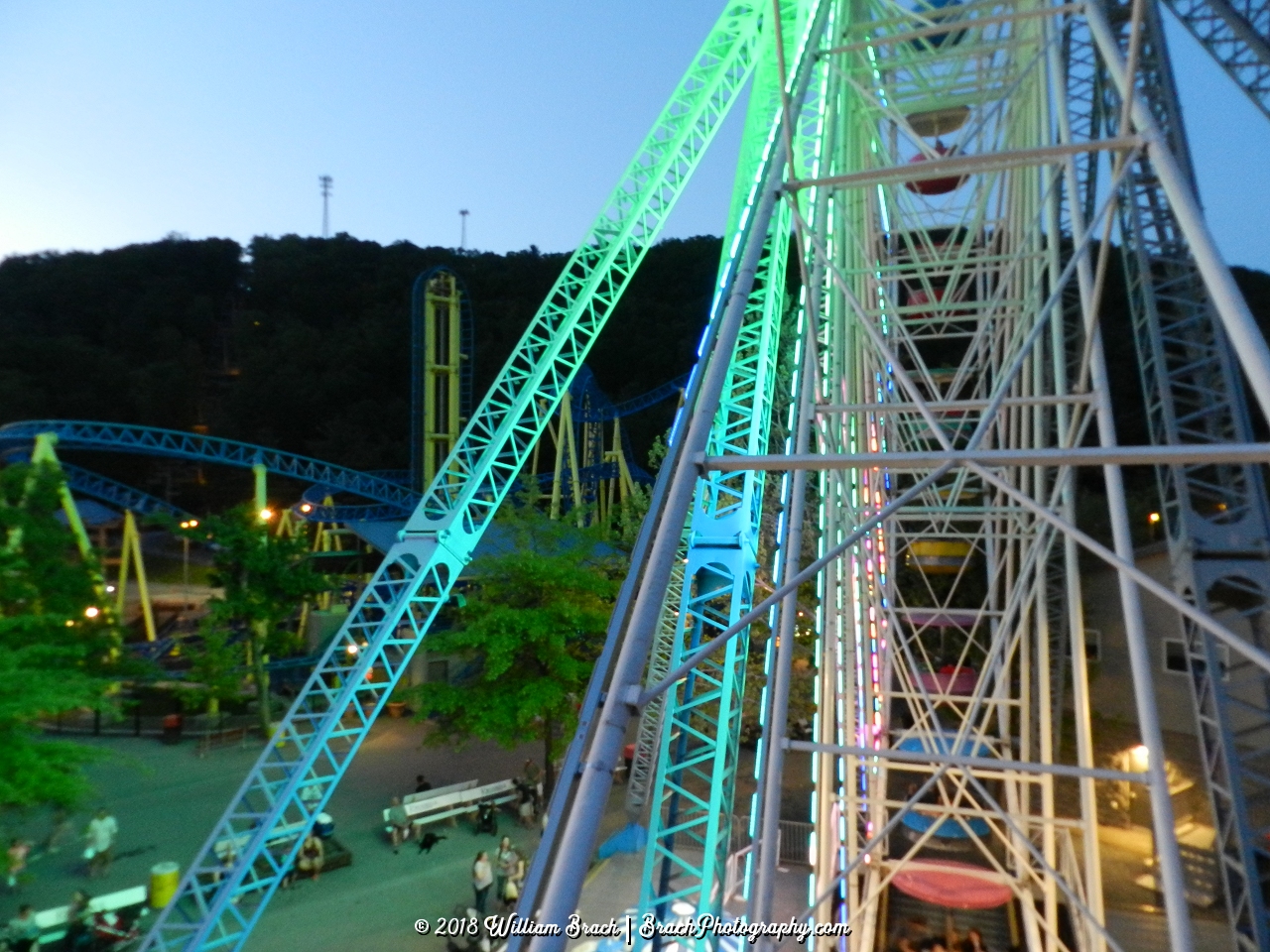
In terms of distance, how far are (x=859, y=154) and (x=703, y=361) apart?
6400mm

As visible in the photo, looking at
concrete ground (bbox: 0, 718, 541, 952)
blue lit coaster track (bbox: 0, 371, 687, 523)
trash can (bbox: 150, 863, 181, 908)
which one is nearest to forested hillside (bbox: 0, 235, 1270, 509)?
blue lit coaster track (bbox: 0, 371, 687, 523)

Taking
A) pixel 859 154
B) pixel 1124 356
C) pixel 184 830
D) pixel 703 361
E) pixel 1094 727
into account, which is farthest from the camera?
pixel 1124 356

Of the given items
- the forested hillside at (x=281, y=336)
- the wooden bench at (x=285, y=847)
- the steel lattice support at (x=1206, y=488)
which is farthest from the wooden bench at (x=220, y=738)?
the forested hillside at (x=281, y=336)

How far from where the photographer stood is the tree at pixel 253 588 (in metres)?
16.5

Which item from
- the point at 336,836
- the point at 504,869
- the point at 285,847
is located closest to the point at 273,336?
the point at 336,836

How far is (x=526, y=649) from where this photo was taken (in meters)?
12.7

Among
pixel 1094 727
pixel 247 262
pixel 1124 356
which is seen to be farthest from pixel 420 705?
pixel 247 262

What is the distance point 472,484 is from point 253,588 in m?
9.22

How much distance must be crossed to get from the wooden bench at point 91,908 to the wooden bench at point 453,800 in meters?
3.37

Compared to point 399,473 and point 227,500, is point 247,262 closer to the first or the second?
point 227,500

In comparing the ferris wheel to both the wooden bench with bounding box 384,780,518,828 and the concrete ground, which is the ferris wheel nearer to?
the concrete ground

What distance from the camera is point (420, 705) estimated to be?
12453 millimetres

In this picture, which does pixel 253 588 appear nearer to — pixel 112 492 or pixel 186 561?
pixel 112 492

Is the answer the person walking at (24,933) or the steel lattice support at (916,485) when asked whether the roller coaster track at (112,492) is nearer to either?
the person walking at (24,933)
